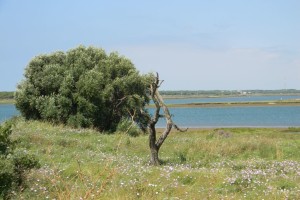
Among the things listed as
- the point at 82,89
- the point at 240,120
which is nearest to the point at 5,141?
the point at 82,89

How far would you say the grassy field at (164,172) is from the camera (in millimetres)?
9312

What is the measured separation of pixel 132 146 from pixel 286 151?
770 cm

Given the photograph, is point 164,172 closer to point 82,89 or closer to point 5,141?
point 5,141

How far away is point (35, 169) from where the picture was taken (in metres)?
11.6

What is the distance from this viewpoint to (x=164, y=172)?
12.5 m

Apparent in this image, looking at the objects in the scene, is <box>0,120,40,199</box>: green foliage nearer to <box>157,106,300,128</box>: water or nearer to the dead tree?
the dead tree

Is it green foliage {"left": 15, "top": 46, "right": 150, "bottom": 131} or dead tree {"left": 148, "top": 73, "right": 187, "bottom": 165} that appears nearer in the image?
dead tree {"left": 148, "top": 73, "right": 187, "bottom": 165}

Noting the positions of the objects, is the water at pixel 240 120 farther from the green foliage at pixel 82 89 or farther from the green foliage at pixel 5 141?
the green foliage at pixel 5 141

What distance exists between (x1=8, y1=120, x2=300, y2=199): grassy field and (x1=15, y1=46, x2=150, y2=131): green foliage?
841 centimetres

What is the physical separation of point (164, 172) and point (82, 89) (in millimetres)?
18549

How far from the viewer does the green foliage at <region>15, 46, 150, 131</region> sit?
1175 inches

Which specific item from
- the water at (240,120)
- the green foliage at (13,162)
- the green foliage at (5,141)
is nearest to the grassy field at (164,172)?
the green foliage at (13,162)

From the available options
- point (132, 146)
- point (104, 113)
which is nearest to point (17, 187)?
point (132, 146)

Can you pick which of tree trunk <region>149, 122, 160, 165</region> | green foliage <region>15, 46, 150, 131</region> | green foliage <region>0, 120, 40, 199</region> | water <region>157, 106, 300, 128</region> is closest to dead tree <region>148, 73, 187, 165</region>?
tree trunk <region>149, 122, 160, 165</region>
